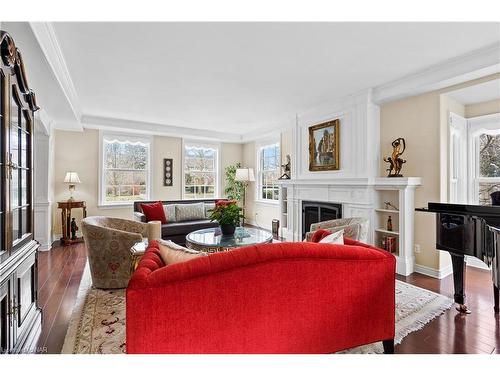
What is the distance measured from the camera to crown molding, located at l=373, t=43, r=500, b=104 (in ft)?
9.07

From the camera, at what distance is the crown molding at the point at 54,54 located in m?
2.20

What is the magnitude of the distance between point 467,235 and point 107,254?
350 cm

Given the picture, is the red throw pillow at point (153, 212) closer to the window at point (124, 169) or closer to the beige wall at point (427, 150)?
the window at point (124, 169)

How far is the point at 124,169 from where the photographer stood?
625 cm

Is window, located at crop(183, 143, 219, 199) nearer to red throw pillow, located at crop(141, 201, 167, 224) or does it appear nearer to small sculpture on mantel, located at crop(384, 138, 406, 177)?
red throw pillow, located at crop(141, 201, 167, 224)

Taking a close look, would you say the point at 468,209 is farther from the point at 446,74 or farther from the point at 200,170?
the point at 200,170

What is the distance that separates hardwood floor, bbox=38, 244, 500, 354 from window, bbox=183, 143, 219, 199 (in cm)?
363

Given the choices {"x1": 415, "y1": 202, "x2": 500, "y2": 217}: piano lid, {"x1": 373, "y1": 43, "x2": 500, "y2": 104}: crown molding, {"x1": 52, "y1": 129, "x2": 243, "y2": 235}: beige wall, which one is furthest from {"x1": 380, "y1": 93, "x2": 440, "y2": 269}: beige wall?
{"x1": 52, "y1": 129, "x2": 243, "y2": 235}: beige wall

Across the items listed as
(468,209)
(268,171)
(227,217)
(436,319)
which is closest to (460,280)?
(436,319)

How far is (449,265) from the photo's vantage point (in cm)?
359

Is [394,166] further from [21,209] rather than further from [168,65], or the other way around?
[21,209]

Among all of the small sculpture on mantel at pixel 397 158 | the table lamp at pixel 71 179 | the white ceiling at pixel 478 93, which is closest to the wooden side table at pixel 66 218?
the table lamp at pixel 71 179

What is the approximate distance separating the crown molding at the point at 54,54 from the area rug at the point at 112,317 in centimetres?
236

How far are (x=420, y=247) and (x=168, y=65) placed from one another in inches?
156
